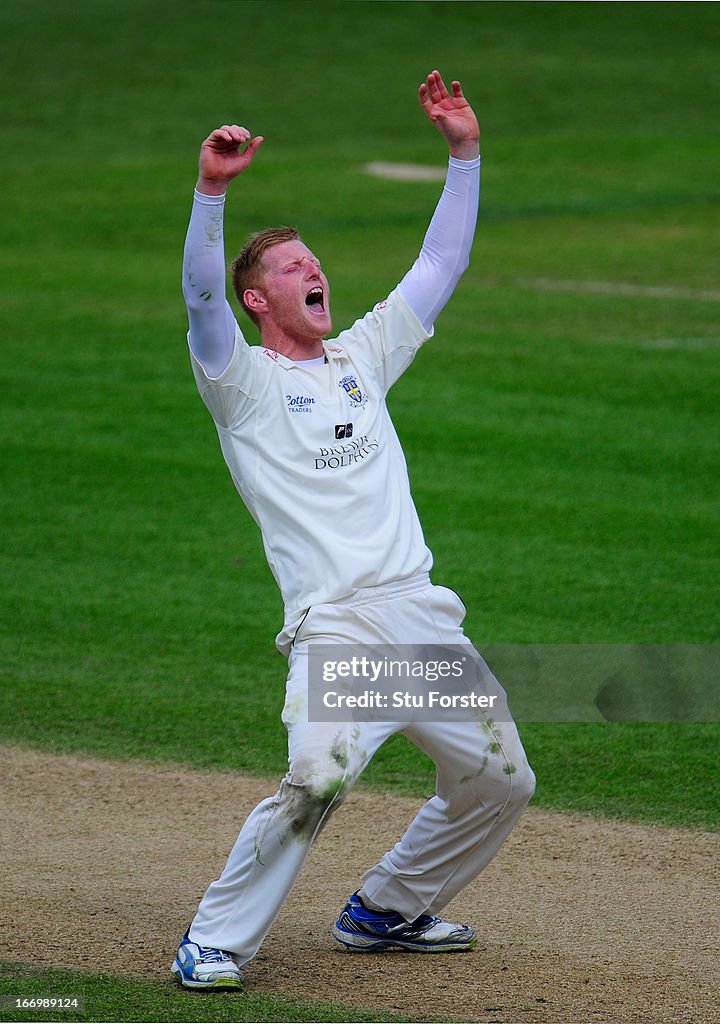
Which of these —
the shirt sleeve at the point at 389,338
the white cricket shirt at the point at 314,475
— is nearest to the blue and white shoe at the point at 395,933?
the white cricket shirt at the point at 314,475

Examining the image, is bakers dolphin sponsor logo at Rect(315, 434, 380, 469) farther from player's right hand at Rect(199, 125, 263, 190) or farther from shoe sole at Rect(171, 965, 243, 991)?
shoe sole at Rect(171, 965, 243, 991)

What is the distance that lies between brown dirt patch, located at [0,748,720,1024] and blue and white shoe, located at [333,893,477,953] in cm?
4

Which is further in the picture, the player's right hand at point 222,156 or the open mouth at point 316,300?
the open mouth at point 316,300

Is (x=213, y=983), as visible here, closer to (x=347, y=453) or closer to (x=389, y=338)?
(x=347, y=453)

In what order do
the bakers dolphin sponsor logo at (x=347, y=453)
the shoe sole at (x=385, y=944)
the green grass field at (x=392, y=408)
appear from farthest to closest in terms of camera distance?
1. the green grass field at (x=392, y=408)
2. the shoe sole at (x=385, y=944)
3. the bakers dolphin sponsor logo at (x=347, y=453)

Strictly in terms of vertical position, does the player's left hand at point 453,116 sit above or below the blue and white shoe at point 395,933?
above

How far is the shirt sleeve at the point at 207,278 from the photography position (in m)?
4.55

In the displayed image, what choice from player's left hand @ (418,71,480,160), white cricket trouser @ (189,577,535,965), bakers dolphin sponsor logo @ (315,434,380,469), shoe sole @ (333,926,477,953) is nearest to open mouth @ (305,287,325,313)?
bakers dolphin sponsor logo @ (315,434,380,469)

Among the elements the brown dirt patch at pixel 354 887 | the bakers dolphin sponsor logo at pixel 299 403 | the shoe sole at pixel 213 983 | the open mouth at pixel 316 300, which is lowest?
the brown dirt patch at pixel 354 887

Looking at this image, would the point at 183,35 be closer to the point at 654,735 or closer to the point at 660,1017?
the point at 654,735

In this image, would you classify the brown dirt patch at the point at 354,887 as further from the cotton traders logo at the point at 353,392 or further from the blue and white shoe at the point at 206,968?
the cotton traders logo at the point at 353,392

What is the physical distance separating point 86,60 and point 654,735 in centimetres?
3055

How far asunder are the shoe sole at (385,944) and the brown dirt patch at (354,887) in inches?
1.3

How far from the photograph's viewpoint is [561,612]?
8758mm
